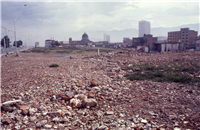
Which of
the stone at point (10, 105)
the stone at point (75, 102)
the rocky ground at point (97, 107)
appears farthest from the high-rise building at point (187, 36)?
the stone at point (10, 105)

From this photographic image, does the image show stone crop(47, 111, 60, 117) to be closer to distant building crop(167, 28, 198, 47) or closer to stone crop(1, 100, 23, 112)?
stone crop(1, 100, 23, 112)

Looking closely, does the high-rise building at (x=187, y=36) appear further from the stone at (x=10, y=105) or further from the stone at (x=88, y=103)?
the stone at (x=10, y=105)

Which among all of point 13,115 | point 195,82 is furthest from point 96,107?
point 195,82

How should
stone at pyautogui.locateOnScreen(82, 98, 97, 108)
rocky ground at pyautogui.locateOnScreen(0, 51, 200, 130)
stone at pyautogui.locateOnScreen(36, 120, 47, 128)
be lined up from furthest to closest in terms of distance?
1. stone at pyautogui.locateOnScreen(82, 98, 97, 108)
2. rocky ground at pyautogui.locateOnScreen(0, 51, 200, 130)
3. stone at pyautogui.locateOnScreen(36, 120, 47, 128)

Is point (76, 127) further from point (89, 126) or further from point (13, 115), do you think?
point (13, 115)

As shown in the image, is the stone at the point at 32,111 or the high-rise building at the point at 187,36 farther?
the high-rise building at the point at 187,36

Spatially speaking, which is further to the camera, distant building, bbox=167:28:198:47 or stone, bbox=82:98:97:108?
distant building, bbox=167:28:198:47

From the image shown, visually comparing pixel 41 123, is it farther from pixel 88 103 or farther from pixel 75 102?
pixel 88 103

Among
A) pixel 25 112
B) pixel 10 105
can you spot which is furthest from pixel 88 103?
pixel 10 105

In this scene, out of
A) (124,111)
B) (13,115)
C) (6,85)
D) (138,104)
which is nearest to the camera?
(13,115)

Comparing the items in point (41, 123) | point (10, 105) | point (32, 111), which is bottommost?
point (41, 123)

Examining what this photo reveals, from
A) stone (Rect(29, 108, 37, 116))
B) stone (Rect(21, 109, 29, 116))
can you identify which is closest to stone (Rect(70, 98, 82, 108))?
stone (Rect(29, 108, 37, 116))
